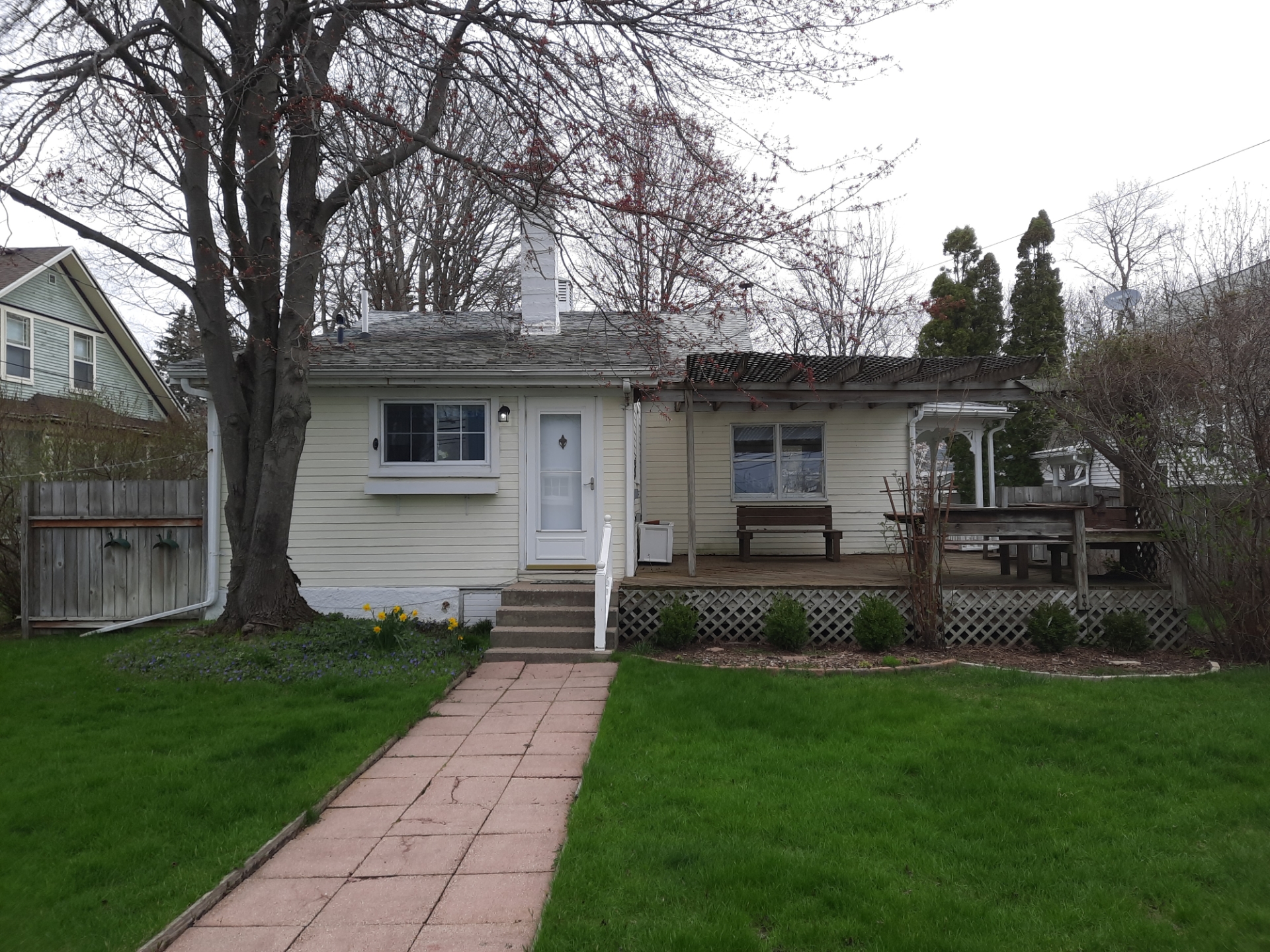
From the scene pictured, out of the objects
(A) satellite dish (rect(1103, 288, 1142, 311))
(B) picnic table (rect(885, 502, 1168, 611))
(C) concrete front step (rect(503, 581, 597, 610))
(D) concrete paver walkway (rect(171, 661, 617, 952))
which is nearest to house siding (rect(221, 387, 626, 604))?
(C) concrete front step (rect(503, 581, 597, 610))

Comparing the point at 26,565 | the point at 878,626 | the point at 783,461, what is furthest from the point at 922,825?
the point at 26,565

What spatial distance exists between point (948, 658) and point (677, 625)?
2.66 metres

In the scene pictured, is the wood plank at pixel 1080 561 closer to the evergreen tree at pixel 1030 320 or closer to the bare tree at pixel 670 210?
the bare tree at pixel 670 210

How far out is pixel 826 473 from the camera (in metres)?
14.0

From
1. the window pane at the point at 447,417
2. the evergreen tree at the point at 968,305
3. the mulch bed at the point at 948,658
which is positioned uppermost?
the evergreen tree at the point at 968,305

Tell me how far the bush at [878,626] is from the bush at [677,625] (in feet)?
5.45

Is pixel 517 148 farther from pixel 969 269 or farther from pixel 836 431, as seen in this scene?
pixel 969 269

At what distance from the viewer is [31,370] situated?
1831 cm

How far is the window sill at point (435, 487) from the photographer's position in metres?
10.1

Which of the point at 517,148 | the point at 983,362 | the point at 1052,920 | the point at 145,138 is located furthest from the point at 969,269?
the point at 1052,920

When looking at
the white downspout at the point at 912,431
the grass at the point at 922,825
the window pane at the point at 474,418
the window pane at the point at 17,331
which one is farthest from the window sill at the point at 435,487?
the window pane at the point at 17,331

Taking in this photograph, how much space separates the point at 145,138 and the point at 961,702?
8.08 meters

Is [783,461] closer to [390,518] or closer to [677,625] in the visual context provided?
[677,625]

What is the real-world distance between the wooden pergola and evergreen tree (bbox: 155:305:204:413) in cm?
835
